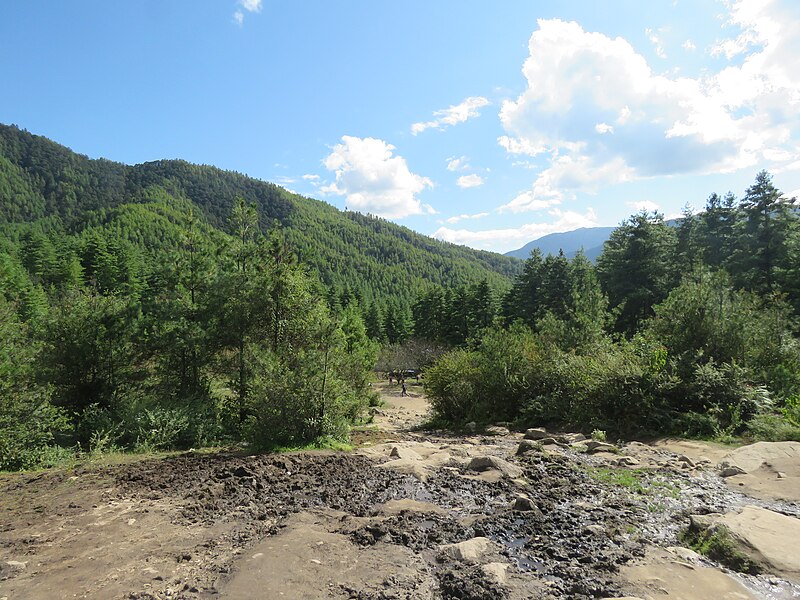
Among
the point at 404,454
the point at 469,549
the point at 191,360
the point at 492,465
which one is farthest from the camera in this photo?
the point at 191,360

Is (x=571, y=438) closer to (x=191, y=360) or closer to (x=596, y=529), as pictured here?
(x=596, y=529)

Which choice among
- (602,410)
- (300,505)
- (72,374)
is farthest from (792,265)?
(72,374)

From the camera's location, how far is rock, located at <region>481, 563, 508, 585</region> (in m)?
5.00

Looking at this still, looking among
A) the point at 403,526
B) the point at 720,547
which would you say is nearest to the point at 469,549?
the point at 403,526

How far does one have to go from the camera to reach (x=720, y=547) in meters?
5.34

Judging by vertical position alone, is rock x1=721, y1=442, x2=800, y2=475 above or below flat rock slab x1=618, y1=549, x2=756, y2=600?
below

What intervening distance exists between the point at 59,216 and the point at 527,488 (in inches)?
9252

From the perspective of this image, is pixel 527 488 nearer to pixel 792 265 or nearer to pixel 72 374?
pixel 72 374

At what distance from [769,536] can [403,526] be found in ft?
15.6

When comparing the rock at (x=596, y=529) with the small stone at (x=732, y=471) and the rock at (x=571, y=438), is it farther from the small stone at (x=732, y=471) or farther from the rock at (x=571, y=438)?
the rock at (x=571, y=438)

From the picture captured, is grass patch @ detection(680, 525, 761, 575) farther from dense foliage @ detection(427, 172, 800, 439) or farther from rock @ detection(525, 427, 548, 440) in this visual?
rock @ detection(525, 427, 548, 440)

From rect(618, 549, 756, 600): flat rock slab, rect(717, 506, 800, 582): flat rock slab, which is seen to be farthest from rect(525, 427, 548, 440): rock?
rect(618, 549, 756, 600): flat rock slab

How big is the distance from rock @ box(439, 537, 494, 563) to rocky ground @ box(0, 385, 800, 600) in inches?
0.7

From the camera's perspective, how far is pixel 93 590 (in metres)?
4.69
